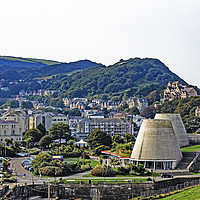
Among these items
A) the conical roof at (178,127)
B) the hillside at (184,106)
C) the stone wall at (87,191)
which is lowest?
the stone wall at (87,191)

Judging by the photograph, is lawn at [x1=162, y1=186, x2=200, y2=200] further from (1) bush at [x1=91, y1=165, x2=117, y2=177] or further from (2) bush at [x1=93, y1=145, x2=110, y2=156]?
(2) bush at [x1=93, y1=145, x2=110, y2=156]

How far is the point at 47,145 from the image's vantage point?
9031 cm

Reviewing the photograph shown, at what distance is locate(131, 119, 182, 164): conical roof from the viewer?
58412mm

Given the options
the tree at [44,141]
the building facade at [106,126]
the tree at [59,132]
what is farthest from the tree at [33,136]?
the building facade at [106,126]

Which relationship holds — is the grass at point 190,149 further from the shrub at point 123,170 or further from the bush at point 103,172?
the bush at point 103,172

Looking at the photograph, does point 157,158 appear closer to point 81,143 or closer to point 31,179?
point 31,179

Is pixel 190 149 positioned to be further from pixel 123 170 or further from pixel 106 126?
pixel 106 126

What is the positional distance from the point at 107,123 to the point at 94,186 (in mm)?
72598

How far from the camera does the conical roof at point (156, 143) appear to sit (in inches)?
2300

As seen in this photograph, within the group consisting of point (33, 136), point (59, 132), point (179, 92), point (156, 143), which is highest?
point (179, 92)

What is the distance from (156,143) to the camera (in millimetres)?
59062

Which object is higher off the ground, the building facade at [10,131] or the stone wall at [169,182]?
the building facade at [10,131]

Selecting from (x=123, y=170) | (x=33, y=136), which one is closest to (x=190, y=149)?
(x=123, y=170)

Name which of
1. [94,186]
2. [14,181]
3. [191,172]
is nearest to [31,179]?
[14,181]
